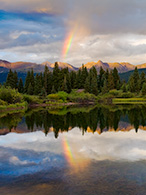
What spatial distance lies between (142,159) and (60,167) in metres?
3.91

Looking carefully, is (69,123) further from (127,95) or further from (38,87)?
(127,95)

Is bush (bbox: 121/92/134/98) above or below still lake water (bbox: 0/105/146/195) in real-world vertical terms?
above

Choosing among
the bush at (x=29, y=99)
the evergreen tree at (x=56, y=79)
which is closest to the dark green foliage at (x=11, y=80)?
the evergreen tree at (x=56, y=79)

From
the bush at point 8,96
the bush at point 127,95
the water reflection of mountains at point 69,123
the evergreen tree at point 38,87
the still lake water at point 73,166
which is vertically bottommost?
the water reflection of mountains at point 69,123

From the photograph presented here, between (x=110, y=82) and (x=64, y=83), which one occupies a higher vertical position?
(x=110, y=82)

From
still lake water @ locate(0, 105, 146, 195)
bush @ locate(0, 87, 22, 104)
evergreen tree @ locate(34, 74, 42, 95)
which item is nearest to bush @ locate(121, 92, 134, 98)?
evergreen tree @ locate(34, 74, 42, 95)

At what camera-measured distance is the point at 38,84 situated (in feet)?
262

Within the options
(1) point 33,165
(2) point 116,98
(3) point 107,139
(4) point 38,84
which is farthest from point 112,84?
(1) point 33,165

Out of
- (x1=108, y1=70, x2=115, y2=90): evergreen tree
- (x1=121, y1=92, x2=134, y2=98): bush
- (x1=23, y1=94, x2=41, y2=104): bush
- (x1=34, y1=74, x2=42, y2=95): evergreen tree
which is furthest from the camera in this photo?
(x1=108, y1=70, x2=115, y2=90): evergreen tree

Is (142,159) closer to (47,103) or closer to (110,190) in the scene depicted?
(110,190)

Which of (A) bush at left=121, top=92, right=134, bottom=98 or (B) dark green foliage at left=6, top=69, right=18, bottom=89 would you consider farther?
(A) bush at left=121, top=92, right=134, bottom=98

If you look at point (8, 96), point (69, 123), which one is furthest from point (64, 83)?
point (69, 123)

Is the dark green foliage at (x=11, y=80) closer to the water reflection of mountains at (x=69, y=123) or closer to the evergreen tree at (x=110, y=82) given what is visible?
the evergreen tree at (x=110, y=82)

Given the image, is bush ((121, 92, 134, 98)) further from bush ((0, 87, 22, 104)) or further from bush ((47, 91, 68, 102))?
bush ((0, 87, 22, 104))
